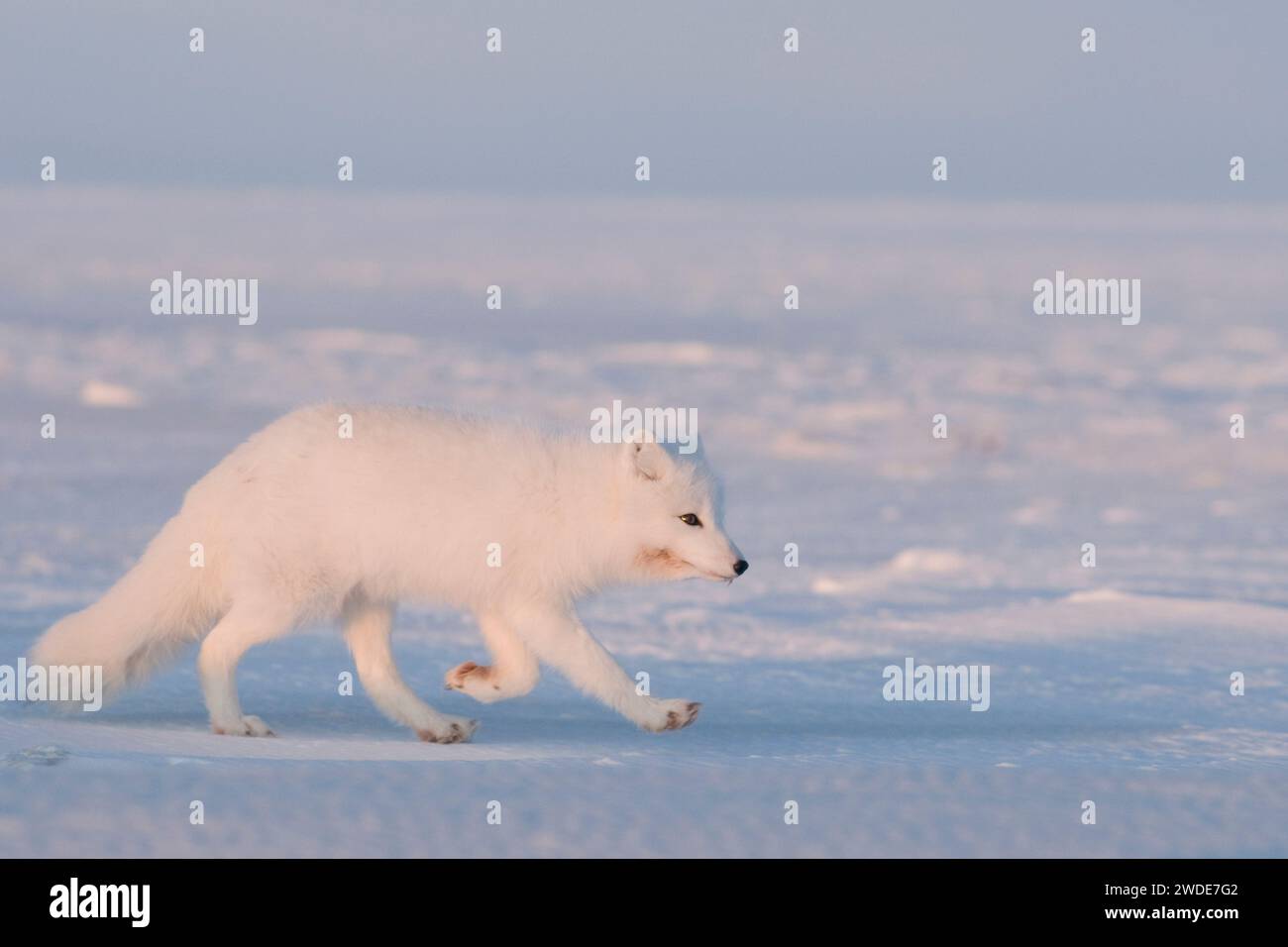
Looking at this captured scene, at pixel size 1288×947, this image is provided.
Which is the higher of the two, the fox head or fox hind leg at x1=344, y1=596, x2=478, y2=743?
the fox head

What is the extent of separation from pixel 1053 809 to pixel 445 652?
277 centimetres

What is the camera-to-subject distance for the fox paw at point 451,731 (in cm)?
470

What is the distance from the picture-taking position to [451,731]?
4.70 metres

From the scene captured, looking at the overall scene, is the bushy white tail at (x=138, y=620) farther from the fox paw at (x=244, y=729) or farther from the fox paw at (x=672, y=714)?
the fox paw at (x=672, y=714)

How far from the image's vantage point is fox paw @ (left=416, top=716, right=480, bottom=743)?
470 cm

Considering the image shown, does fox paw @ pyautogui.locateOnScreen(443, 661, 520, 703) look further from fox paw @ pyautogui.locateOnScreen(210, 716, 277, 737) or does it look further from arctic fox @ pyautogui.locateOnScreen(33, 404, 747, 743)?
fox paw @ pyautogui.locateOnScreen(210, 716, 277, 737)

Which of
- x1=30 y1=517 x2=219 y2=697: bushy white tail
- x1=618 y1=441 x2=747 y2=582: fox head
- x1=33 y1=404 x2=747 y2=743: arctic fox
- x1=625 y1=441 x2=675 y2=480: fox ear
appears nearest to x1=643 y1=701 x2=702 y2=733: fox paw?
x1=33 y1=404 x2=747 y2=743: arctic fox

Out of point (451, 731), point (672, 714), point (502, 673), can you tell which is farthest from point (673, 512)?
point (451, 731)

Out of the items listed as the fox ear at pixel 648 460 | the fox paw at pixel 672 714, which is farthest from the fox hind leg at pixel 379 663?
the fox ear at pixel 648 460

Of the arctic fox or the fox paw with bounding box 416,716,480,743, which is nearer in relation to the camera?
the arctic fox

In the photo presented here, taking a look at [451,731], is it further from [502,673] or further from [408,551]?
[408,551]

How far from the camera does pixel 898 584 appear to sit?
7.48 meters

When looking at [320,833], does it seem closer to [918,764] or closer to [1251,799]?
[918,764]

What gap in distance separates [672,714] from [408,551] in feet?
2.75
